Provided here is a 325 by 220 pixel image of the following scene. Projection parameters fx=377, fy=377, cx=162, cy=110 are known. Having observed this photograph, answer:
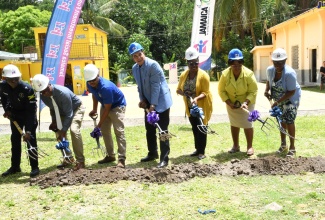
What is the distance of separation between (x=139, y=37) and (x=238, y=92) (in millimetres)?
31787

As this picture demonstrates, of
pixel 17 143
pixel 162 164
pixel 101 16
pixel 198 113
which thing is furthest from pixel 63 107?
pixel 101 16

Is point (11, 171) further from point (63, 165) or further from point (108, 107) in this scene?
point (108, 107)

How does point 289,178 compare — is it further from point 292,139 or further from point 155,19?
point 155,19

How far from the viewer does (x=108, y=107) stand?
219 inches

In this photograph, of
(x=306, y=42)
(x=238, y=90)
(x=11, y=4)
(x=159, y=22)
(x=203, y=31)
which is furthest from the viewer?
(x=11, y=4)

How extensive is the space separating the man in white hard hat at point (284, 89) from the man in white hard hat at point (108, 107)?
2.41 meters

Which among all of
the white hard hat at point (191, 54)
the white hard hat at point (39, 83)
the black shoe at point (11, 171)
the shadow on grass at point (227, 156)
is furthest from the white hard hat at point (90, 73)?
the shadow on grass at point (227, 156)

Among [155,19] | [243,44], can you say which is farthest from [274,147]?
[155,19]

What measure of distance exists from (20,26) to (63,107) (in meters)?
32.8

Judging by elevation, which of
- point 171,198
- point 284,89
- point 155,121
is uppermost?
point 284,89

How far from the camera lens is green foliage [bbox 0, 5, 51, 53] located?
34800 mm

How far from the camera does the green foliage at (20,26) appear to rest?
3480 cm

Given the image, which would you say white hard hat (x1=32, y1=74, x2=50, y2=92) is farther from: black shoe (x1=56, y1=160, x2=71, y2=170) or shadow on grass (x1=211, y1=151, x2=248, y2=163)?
shadow on grass (x1=211, y1=151, x2=248, y2=163)

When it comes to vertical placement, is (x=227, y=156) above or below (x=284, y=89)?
below
